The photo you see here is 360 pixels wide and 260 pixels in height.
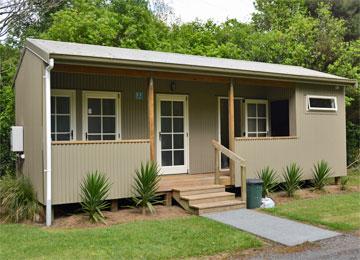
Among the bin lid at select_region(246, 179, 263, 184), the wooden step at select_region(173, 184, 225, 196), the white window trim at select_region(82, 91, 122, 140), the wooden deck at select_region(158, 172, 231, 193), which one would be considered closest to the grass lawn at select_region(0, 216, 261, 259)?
the wooden step at select_region(173, 184, 225, 196)

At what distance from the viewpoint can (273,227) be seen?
23.1 ft

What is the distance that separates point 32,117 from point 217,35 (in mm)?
16528

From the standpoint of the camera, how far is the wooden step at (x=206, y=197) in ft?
27.1

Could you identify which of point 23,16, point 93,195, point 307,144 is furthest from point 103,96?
point 23,16

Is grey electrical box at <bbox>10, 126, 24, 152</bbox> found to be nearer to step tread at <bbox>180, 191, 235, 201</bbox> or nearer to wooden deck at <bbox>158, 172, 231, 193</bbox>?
wooden deck at <bbox>158, 172, 231, 193</bbox>

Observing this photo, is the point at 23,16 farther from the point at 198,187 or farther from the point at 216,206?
the point at 216,206

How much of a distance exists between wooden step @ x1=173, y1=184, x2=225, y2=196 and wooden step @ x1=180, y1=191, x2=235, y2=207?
0.08 meters

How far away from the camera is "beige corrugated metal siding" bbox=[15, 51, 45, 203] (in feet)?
25.4

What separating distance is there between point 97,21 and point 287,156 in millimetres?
10996

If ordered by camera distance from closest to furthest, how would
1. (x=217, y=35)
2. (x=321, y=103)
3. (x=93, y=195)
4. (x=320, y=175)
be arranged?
(x=93, y=195) < (x=320, y=175) < (x=321, y=103) < (x=217, y=35)

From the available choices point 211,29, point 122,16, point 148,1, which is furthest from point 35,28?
point 211,29

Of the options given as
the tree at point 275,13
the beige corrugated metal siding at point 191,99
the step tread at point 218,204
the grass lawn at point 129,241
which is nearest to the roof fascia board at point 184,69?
the beige corrugated metal siding at point 191,99

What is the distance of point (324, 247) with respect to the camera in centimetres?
596

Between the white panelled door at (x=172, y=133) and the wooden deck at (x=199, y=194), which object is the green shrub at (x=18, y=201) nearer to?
the wooden deck at (x=199, y=194)
